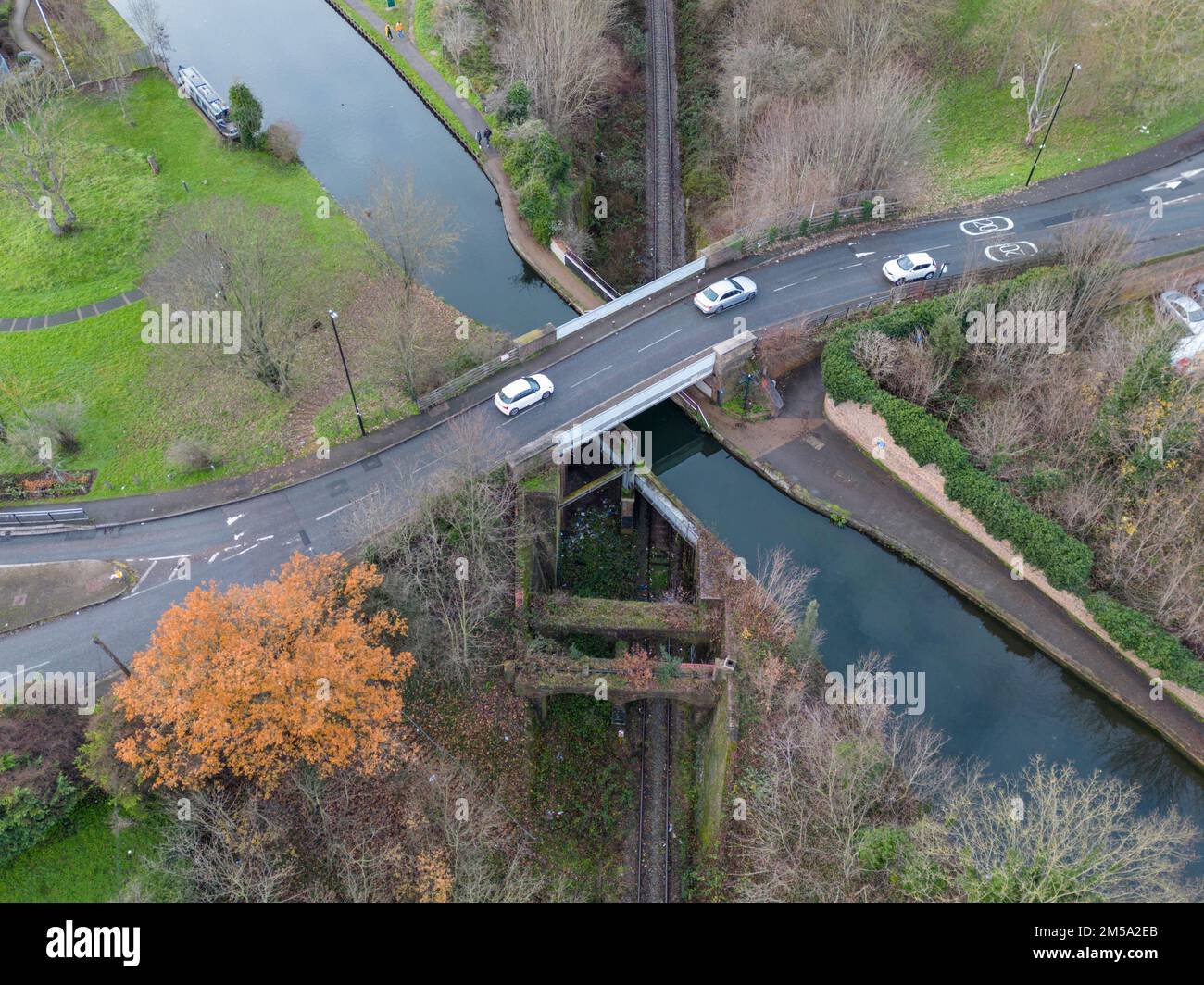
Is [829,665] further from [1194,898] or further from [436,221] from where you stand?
[436,221]

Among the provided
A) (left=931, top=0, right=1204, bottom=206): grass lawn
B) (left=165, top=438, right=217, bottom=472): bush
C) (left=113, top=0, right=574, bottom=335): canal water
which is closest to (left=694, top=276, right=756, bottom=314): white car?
(left=113, top=0, right=574, bottom=335): canal water

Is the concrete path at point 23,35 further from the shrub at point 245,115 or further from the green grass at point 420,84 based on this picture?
the green grass at point 420,84

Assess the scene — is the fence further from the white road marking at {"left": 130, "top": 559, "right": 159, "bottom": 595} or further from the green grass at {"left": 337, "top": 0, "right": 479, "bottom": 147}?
the white road marking at {"left": 130, "top": 559, "right": 159, "bottom": 595}

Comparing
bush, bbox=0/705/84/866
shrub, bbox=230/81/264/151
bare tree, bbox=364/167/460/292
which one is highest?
shrub, bbox=230/81/264/151

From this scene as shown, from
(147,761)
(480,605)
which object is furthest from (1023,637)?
(147,761)

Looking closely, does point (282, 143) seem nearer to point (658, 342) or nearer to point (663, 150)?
point (663, 150)
